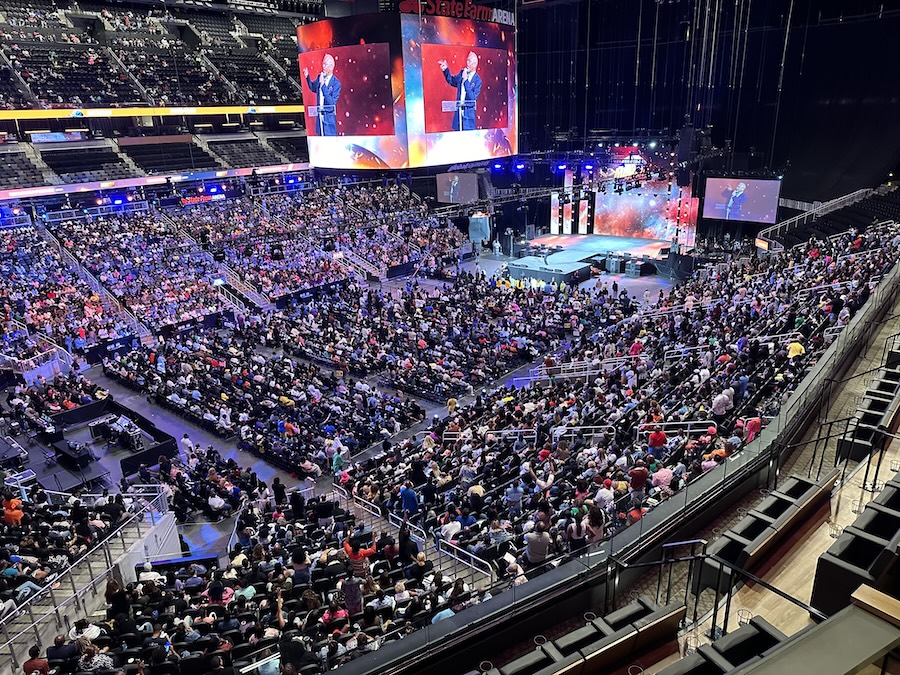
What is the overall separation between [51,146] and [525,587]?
41.0 meters

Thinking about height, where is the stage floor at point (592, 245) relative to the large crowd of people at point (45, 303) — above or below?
below

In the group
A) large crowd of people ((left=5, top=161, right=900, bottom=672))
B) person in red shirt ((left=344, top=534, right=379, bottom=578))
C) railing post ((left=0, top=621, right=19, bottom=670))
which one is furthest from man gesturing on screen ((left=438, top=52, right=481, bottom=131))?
railing post ((left=0, top=621, right=19, bottom=670))

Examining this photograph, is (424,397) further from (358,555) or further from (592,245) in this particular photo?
(592,245)

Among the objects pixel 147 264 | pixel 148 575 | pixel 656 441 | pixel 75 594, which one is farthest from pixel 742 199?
pixel 75 594

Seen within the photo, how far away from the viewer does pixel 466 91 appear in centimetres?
2642

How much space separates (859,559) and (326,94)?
2563 cm

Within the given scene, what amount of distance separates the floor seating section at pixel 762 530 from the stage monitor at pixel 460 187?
3692cm

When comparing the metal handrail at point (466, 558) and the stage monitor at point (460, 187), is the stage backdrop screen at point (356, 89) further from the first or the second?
the metal handrail at point (466, 558)

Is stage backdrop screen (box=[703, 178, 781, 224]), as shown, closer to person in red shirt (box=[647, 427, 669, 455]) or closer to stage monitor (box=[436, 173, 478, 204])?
stage monitor (box=[436, 173, 478, 204])

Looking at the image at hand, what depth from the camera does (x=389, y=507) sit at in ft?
35.5

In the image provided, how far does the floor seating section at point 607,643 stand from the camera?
4586mm

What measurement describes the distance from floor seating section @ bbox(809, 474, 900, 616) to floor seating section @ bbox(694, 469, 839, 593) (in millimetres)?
723

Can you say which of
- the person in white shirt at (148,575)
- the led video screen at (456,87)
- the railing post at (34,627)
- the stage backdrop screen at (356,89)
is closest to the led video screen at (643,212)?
the led video screen at (456,87)

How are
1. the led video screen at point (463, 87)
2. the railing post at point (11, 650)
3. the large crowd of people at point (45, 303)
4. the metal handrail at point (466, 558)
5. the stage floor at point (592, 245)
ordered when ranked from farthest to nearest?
the stage floor at point (592, 245) → the led video screen at point (463, 87) → the large crowd of people at point (45, 303) → the metal handrail at point (466, 558) → the railing post at point (11, 650)
